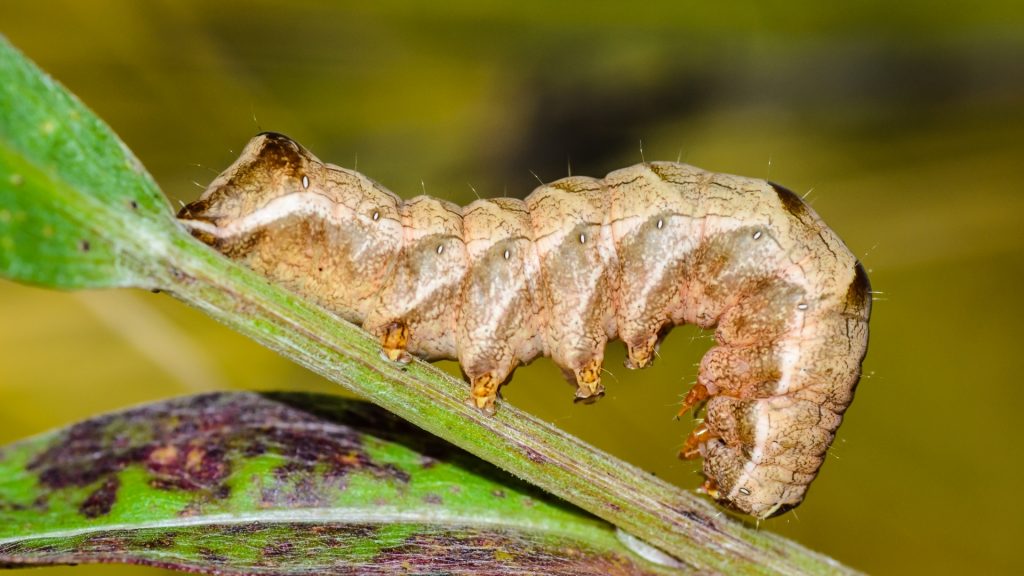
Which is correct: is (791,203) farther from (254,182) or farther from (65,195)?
(65,195)

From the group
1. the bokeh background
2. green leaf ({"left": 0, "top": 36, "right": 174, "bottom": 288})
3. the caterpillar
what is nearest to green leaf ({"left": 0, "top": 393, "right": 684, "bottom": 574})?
the caterpillar

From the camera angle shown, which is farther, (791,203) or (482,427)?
(791,203)

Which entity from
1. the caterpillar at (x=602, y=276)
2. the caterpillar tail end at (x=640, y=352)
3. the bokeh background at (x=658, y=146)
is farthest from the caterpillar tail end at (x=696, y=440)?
the bokeh background at (x=658, y=146)

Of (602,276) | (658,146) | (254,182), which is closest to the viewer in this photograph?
(254,182)

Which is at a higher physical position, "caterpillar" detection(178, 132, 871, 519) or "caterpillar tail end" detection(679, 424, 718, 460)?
"caterpillar" detection(178, 132, 871, 519)

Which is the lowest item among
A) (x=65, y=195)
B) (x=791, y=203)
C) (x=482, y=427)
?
(x=482, y=427)

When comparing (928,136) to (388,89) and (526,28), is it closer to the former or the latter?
(526,28)

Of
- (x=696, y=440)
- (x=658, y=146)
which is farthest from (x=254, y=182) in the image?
(x=658, y=146)

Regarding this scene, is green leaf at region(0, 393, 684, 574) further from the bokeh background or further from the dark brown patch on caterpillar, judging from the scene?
the bokeh background
